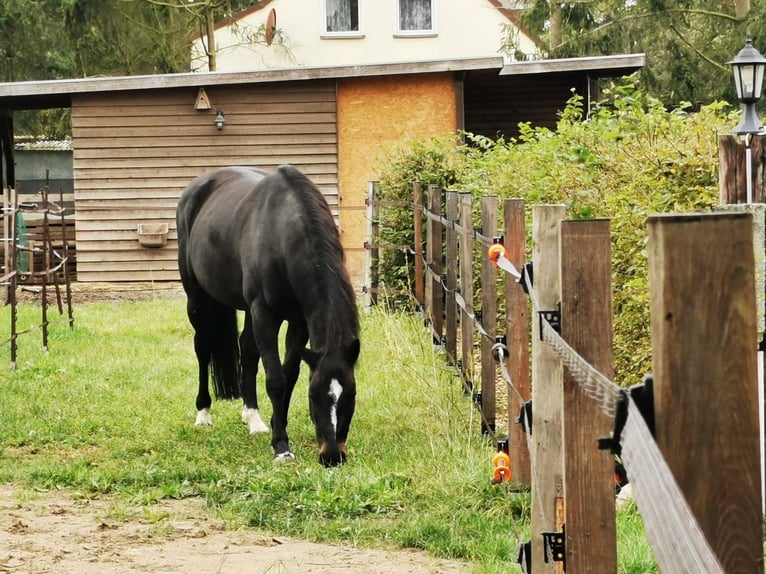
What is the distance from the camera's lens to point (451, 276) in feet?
27.8

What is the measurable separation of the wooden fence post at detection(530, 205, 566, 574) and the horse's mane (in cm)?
293

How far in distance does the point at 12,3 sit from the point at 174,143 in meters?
11.1

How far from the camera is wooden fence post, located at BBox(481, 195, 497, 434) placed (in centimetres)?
586

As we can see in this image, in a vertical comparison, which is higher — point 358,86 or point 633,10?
point 633,10

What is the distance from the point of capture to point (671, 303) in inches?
63.7

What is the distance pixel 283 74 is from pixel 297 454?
12.7m

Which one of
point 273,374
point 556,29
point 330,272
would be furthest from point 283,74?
point 330,272

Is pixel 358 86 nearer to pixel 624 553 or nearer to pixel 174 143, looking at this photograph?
pixel 174 143

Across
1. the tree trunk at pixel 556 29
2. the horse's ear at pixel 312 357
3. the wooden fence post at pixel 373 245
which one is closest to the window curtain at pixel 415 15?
the tree trunk at pixel 556 29

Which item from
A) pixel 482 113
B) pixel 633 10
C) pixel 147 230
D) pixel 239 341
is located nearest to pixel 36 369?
pixel 239 341

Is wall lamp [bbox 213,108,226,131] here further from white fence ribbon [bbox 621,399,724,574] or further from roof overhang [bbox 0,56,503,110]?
white fence ribbon [bbox 621,399,724,574]

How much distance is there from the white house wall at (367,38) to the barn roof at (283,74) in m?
12.6

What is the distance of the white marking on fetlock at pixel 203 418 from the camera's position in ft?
26.7

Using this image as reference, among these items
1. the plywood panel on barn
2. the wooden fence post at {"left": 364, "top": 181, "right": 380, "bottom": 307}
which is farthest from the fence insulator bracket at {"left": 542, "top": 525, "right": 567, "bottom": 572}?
the plywood panel on barn
